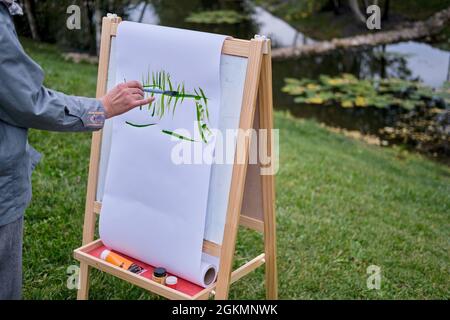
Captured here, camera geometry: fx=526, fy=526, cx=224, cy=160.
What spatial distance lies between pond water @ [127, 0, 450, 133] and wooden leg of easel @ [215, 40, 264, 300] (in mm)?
5931

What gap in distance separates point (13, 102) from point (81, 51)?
264 inches

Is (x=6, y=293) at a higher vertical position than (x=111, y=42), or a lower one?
lower

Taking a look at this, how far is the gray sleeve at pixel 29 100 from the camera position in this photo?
1.48 m

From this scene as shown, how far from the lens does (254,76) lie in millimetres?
1727

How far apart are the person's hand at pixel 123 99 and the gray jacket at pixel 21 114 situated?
36mm

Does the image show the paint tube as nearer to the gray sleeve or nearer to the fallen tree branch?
the gray sleeve

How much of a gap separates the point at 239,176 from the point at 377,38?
10172 millimetres

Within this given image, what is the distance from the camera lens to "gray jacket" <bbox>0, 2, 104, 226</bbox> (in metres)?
1.49

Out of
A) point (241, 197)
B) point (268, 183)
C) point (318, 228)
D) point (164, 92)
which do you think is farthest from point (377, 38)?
point (241, 197)

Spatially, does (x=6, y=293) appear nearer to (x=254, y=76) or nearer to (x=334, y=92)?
(x=254, y=76)

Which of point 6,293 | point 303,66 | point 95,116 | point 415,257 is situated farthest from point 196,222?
point 303,66

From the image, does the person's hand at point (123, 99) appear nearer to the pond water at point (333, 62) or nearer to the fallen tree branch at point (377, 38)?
the pond water at point (333, 62)

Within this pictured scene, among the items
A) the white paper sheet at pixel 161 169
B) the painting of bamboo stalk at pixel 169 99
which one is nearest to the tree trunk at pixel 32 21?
the white paper sheet at pixel 161 169

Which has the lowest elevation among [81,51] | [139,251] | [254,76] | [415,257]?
[415,257]
